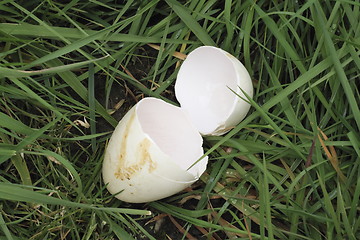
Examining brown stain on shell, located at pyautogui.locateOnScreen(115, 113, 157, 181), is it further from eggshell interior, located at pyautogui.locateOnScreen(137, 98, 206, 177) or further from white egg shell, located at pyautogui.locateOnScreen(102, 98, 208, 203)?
eggshell interior, located at pyautogui.locateOnScreen(137, 98, 206, 177)

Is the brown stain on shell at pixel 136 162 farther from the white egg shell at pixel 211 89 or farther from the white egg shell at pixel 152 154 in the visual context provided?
the white egg shell at pixel 211 89

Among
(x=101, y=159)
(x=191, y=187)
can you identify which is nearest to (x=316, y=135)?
(x=191, y=187)

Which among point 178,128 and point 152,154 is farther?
point 178,128

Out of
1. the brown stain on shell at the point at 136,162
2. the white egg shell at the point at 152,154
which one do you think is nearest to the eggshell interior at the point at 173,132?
the white egg shell at the point at 152,154

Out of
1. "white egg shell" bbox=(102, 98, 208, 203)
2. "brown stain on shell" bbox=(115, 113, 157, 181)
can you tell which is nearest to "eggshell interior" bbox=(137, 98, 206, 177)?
"white egg shell" bbox=(102, 98, 208, 203)

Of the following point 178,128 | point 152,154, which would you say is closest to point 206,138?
point 178,128

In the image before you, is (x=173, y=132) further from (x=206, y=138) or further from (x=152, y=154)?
(x=152, y=154)
